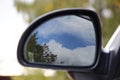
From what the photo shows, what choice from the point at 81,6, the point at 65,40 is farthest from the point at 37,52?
the point at 81,6

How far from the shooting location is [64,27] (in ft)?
3.93

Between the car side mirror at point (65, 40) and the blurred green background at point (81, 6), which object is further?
the blurred green background at point (81, 6)

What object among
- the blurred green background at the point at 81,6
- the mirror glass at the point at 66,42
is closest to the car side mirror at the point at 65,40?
the mirror glass at the point at 66,42

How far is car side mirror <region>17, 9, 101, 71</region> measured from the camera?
1177 millimetres

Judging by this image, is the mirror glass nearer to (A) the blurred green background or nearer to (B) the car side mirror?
(B) the car side mirror

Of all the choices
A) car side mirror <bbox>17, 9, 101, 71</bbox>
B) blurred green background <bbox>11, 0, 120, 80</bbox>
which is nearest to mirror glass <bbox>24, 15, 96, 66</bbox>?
car side mirror <bbox>17, 9, 101, 71</bbox>

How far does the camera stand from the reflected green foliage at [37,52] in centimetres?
120

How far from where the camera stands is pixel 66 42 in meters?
1.19

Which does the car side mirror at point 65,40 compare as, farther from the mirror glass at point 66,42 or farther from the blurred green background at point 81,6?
the blurred green background at point 81,6

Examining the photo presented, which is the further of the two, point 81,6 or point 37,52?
point 81,6

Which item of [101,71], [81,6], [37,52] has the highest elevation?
[37,52]

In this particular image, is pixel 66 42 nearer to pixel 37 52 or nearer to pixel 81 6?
pixel 37 52

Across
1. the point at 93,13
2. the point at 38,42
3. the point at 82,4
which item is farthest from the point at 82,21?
the point at 82,4

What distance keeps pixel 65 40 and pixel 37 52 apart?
10cm
